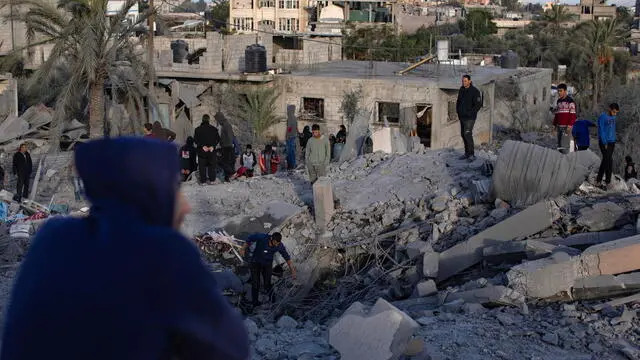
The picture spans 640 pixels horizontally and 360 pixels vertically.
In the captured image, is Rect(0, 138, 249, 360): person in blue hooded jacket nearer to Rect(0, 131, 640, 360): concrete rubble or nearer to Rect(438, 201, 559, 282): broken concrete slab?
Rect(0, 131, 640, 360): concrete rubble

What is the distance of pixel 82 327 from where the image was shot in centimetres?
171

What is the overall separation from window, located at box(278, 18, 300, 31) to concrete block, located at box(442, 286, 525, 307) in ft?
198

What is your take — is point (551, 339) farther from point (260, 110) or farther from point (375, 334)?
point (260, 110)

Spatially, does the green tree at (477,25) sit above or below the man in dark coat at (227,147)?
above

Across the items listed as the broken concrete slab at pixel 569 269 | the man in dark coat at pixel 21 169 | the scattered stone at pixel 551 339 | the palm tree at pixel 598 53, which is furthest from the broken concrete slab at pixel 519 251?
the palm tree at pixel 598 53

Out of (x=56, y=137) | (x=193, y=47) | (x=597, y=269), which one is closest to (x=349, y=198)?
(x=597, y=269)

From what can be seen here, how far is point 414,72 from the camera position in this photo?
24.8 metres

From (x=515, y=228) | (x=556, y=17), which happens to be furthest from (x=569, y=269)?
(x=556, y=17)

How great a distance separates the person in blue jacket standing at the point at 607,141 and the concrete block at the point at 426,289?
3.89 meters

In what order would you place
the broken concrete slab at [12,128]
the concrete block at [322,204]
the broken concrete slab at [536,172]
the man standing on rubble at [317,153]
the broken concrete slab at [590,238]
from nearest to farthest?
the broken concrete slab at [590,238] < the broken concrete slab at [536,172] < the concrete block at [322,204] < the man standing on rubble at [317,153] < the broken concrete slab at [12,128]

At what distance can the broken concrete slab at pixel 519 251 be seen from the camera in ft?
28.2

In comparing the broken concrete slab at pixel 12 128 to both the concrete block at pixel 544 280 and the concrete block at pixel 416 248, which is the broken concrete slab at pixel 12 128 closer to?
the concrete block at pixel 416 248

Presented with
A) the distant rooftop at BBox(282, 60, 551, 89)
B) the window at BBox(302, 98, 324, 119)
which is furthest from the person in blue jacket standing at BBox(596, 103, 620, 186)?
the window at BBox(302, 98, 324, 119)

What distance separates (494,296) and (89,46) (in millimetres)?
11290
